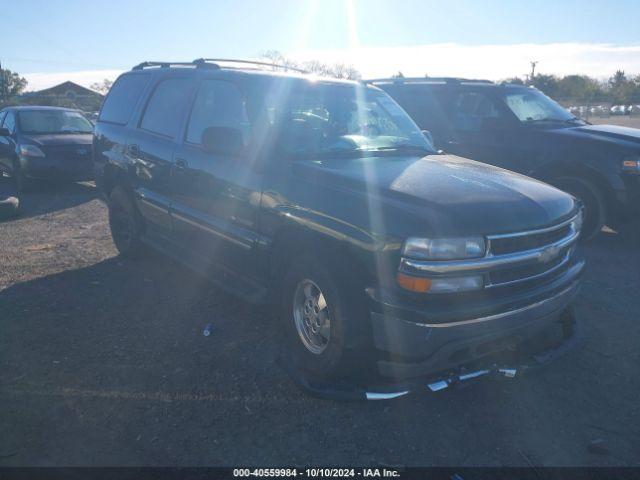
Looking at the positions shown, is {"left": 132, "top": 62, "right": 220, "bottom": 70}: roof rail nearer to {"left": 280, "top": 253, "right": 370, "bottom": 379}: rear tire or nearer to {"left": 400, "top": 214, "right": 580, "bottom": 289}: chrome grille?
{"left": 280, "top": 253, "right": 370, "bottom": 379}: rear tire

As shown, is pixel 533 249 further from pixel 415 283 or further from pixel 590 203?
pixel 590 203

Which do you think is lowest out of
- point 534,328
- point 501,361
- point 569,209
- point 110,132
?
point 501,361

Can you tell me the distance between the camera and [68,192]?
11.2m

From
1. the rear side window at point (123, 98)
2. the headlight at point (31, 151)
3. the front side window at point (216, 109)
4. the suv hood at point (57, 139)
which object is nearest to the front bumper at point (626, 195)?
the front side window at point (216, 109)

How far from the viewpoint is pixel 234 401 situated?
11.3 feet

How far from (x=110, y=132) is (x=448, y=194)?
175 inches

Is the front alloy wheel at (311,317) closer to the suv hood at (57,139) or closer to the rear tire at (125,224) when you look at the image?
the rear tire at (125,224)

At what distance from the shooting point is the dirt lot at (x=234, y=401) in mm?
2984

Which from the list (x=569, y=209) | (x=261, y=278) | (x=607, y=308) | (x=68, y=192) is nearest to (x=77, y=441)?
(x=261, y=278)

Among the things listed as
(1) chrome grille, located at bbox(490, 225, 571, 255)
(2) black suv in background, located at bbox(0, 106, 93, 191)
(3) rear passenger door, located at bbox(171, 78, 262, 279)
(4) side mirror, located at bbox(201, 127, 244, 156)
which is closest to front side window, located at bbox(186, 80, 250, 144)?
(3) rear passenger door, located at bbox(171, 78, 262, 279)

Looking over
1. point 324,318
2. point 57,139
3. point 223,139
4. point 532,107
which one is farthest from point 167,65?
point 57,139

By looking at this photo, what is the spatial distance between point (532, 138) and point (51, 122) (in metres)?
9.71

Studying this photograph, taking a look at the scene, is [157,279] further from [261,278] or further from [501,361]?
[501,361]

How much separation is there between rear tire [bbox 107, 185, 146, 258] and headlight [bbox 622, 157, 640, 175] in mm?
5712
